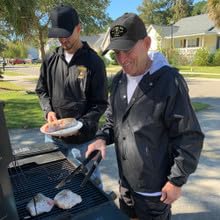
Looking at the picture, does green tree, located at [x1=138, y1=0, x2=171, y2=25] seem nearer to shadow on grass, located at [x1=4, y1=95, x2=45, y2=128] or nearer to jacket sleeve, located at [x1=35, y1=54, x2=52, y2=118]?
shadow on grass, located at [x1=4, y1=95, x2=45, y2=128]

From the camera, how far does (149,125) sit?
1.71 metres

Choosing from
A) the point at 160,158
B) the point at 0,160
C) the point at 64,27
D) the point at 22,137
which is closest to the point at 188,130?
the point at 160,158

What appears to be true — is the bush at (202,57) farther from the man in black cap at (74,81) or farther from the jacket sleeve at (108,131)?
the jacket sleeve at (108,131)

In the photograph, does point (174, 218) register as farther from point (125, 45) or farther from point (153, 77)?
point (125, 45)

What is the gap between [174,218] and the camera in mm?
3055

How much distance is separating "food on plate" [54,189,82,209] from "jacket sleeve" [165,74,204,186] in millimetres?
535

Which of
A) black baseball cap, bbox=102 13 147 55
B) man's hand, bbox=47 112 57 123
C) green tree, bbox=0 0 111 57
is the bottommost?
man's hand, bbox=47 112 57 123

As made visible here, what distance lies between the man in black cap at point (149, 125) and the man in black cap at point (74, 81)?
23.9 inches

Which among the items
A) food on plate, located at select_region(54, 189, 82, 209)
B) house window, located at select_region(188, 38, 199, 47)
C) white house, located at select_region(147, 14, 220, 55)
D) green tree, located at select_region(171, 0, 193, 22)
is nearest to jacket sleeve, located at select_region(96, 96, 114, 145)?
food on plate, located at select_region(54, 189, 82, 209)

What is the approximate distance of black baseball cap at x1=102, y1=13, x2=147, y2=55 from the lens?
166cm

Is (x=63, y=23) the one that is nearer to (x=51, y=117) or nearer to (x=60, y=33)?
(x=60, y=33)

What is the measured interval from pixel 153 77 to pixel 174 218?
1898 mm

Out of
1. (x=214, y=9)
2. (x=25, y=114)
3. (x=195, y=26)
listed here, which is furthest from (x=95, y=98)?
(x=195, y=26)

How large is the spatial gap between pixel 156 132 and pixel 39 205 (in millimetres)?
742
